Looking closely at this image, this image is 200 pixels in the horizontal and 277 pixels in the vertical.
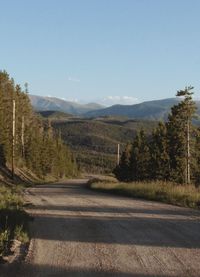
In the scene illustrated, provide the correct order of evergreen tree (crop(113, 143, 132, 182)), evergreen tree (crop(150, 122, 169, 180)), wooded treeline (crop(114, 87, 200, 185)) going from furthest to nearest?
1. evergreen tree (crop(113, 143, 132, 182))
2. evergreen tree (crop(150, 122, 169, 180))
3. wooded treeline (crop(114, 87, 200, 185))

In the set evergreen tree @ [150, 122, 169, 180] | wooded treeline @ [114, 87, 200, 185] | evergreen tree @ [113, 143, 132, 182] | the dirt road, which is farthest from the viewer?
evergreen tree @ [113, 143, 132, 182]

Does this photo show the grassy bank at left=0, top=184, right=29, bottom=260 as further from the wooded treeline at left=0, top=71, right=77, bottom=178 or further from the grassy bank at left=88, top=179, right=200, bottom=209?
the wooded treeline at left=0, top=71, right=77, bottom=178

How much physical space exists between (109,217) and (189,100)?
143ft

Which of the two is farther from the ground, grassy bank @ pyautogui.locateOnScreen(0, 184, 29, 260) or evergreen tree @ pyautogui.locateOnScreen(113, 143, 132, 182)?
grassy bank @ pyautogui.locateOnScreen(0, 184, 29, 260)

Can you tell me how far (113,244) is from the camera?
445 inches

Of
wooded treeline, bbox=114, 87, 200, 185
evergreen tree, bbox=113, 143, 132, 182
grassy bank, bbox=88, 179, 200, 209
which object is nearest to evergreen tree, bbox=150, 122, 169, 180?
wooded treeline, bbox=114, 87, 200, 185

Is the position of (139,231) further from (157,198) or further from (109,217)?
(157,198)

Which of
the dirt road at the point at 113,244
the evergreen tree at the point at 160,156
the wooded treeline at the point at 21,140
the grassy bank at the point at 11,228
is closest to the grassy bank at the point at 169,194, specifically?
the dirt road at the point at 113,244

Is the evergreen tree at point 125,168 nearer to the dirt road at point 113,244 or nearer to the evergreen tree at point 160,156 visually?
the evergreen tree at point 160,156

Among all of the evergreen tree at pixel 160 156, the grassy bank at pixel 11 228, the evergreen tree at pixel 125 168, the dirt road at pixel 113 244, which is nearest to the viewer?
the dirt road at pixel 113 244

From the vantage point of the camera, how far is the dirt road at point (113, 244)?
8.81 meters

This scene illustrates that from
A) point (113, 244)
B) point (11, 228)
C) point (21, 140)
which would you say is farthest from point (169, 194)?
point (21, 140)

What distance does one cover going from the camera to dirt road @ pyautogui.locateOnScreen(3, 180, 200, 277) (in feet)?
28.9

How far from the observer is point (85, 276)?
27.2ft
